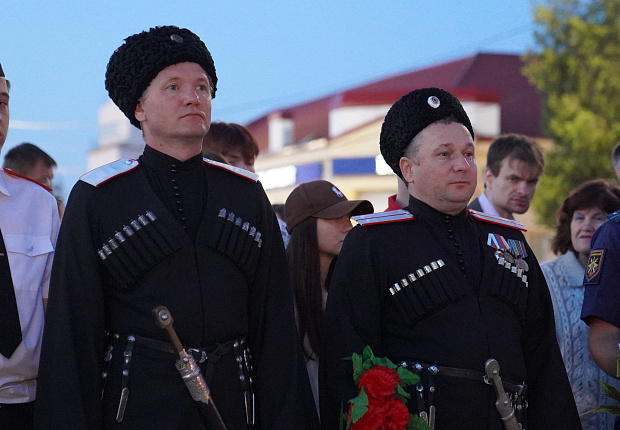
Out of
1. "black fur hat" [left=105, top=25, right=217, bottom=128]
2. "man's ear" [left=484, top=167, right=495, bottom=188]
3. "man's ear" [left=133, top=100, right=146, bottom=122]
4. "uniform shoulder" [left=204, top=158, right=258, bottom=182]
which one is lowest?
"man's ear" [left=484, top=167, right=495, bottom=188]

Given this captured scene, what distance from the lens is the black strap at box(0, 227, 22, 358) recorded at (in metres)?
3.46

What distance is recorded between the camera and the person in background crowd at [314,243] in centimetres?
456

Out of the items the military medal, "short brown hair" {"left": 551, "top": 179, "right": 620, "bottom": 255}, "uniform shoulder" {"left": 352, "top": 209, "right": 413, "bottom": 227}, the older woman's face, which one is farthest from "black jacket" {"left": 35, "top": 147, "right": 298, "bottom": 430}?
"short brown hair" {"left": 551, "top": 179, "right": 620, "bottom": 255}

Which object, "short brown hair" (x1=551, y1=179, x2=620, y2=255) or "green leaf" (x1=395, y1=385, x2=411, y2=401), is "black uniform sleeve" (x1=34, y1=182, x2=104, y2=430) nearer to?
"green leaf" (x1=395, y1=385, x2=411, y2=401)

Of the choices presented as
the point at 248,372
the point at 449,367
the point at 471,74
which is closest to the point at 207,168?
the point at 248,372

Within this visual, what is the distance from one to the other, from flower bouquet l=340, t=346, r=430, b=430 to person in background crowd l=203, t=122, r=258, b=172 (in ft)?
7.07

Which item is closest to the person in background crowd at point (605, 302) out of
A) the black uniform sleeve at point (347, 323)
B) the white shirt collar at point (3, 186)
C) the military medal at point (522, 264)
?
the military medal at point (522, 264)

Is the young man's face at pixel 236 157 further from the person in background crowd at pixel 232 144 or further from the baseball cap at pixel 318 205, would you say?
the baseball cap at pixel 318 205

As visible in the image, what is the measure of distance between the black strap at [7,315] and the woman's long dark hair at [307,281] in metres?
1.47

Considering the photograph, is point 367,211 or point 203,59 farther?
point 367,211

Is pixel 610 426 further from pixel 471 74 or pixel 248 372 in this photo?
pixel 471 74

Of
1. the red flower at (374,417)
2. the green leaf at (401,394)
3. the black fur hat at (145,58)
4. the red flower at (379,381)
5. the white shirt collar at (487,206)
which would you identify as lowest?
the red flower at (374,417)

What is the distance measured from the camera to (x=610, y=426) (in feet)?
15.8

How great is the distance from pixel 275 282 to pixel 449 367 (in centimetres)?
79
